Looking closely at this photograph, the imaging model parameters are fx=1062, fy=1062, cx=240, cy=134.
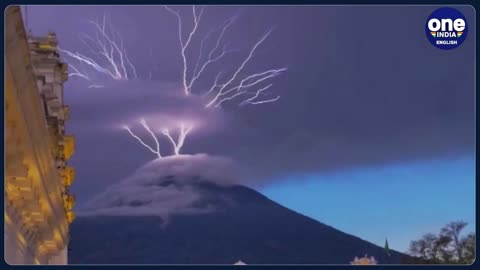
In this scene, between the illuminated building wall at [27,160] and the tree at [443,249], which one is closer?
the illuminated building wall at [27,160]

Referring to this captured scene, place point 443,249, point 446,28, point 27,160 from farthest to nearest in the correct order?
1. point 443,249
2. point 27,160
3. point 446,28

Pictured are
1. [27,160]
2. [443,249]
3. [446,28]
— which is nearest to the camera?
[446,28]

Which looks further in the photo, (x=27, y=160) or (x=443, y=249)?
(x=443, y=249)

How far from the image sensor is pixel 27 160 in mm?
17094

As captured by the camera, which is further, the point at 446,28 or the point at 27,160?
the point at 27,160

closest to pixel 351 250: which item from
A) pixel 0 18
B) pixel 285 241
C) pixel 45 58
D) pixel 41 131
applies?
pixel 285 241

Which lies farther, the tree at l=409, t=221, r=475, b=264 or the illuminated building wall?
the tree at l=409, t=221, r=475, b=264

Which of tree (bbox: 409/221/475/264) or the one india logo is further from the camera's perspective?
tree (bbox: 409/221/475/264)

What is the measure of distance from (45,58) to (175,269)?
2411cm

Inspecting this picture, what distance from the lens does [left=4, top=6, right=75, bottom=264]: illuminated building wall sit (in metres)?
12.8

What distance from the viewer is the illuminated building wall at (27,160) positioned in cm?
1277

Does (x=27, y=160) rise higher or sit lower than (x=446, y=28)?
lower

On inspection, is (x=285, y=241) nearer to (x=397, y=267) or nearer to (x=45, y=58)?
(x=45, y=58)

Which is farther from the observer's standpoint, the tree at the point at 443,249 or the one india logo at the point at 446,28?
the tree at the point at 443,249
